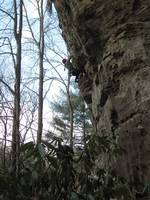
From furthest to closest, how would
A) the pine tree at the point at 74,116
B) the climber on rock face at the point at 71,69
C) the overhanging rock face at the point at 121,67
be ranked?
the pine tree at the point at 74,116 → the climber on rock face at the point at 71,69 → the overhanging rock face at the point at 121,67

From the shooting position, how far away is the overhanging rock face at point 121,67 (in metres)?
5.67

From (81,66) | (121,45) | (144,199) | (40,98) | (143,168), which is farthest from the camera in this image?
(40,98)

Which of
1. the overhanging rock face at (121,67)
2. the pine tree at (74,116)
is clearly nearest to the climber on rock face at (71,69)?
the overhanging rock face at (121,67)

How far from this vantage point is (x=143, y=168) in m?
5.54

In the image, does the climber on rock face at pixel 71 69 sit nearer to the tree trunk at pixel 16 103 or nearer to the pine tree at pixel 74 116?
the tree trunk at pixel 16 103

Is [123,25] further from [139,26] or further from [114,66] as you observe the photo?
[114,66]

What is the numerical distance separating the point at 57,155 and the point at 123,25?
353 cm

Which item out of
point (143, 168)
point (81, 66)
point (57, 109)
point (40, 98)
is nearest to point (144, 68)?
point (143, 168)

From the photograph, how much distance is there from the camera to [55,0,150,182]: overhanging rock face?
5668 millimetres

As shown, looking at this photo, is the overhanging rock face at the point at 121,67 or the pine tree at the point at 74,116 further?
the pine tree at the point at 74,116

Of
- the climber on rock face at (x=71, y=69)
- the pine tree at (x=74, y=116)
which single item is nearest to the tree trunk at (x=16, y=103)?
the climber on rock face at (x=71, y=69)

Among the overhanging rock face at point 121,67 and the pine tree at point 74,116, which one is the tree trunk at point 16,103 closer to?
the overhanging rock face at point 121,67

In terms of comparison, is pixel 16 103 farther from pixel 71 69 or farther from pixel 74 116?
pixel 74 116

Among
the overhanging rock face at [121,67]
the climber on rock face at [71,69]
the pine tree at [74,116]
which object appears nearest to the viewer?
the overhanging rock face at [121,67]
